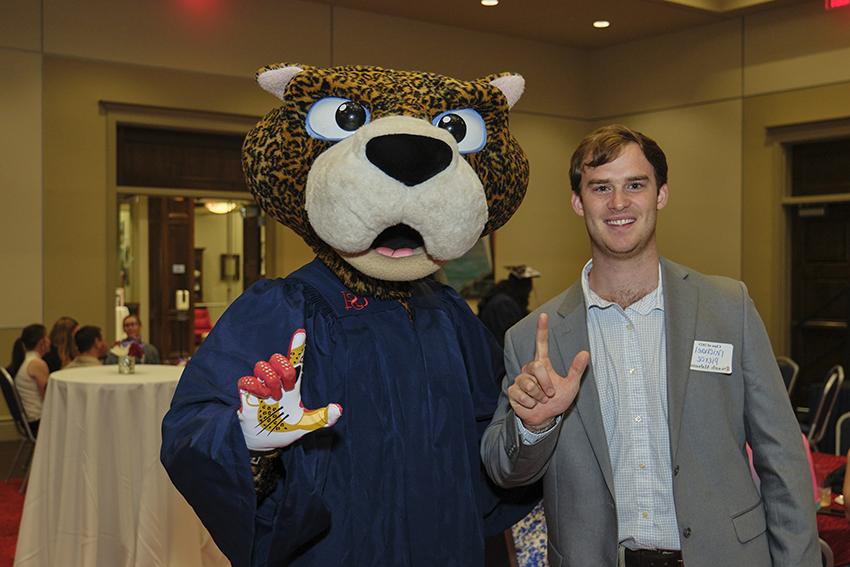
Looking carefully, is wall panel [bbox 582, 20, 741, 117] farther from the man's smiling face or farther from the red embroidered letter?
the red embroidered letter

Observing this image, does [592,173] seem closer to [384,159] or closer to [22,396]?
[384,159]

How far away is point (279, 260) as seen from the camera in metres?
8.55

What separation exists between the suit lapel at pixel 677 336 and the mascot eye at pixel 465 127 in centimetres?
57

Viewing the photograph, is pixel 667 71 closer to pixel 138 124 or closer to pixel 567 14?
pixel 567 14

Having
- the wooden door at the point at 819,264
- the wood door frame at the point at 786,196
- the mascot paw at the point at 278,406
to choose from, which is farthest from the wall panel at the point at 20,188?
the wooden door at the point at 819,264

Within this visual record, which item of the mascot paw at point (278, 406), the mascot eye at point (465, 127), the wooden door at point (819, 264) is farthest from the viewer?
the wooden door at point (819, 264)

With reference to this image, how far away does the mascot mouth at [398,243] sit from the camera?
1.73 metres

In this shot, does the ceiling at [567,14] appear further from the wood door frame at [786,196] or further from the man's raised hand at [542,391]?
the man's raised hand at [542,391]

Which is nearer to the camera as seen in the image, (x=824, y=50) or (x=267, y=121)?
(x=267, y=121)

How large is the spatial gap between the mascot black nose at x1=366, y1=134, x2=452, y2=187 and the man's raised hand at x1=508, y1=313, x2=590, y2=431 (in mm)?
471

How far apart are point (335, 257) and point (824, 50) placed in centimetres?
793

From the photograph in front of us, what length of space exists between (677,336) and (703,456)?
10.2 inches

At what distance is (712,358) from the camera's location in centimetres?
199

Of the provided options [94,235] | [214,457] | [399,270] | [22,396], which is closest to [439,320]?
[399,270]
